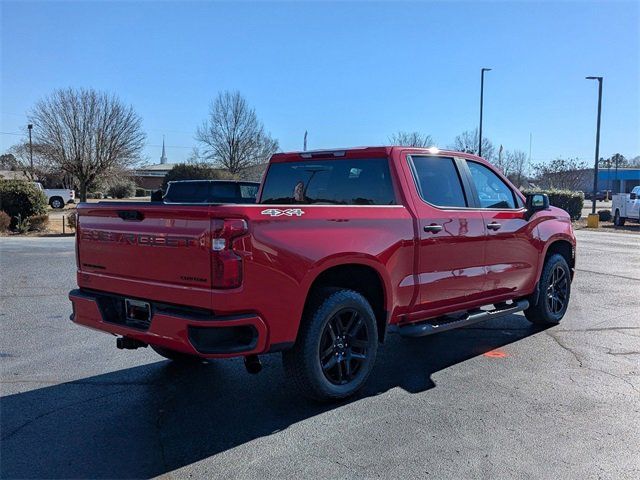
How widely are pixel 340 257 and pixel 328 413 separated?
46.1 inches

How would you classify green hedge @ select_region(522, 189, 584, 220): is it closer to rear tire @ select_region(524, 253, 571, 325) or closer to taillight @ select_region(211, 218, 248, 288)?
rear tire @ select_region(524, 253, 571, 325)

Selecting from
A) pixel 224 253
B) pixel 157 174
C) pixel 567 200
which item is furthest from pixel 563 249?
pixel 157 174

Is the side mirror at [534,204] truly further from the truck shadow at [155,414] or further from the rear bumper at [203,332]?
the rear bumper at [203,332]

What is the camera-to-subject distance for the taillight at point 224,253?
3637mm

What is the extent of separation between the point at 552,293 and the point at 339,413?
3869 millimetres

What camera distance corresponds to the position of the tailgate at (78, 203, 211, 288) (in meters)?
3.71

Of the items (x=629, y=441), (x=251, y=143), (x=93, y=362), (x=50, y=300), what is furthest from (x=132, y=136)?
(x=629, y=441)

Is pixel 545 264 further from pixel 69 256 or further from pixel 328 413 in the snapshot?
pixel 69 256

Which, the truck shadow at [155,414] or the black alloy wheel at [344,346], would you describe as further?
the black alloy wheel at [344,346]

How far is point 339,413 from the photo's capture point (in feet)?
14.0

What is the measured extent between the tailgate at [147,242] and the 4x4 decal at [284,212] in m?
0.42

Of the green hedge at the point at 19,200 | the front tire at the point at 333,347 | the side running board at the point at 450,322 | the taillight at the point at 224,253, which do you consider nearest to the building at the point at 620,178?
the green hedge at the point at 19,200

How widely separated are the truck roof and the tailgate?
2.02m

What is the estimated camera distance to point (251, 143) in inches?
1935
